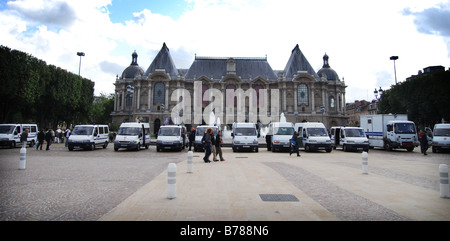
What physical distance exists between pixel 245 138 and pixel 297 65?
164 feet

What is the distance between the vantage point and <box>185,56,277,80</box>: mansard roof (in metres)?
65.6

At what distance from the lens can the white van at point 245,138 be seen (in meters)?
21.5

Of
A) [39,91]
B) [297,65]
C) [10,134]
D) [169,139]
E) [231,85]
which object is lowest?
[169,139]

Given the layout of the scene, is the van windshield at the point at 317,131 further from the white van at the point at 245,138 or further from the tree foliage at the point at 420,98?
the tree foliage at the point at 420,98

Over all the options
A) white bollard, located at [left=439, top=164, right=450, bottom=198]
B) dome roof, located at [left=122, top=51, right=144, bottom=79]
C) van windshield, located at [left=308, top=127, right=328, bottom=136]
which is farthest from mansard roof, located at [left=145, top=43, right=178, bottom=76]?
white bollard, located at [left=439, top=164, right=450, bottom=198]

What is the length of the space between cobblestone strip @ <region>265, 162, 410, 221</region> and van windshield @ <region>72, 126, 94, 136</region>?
61.3ft

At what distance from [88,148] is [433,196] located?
22.9m

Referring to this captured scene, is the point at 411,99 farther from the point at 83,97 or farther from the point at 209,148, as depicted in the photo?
the point at 83,97

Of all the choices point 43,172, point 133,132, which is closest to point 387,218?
point 43,172

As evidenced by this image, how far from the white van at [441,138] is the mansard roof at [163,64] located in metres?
53.4

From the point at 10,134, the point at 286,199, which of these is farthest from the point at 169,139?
the point at 286,199

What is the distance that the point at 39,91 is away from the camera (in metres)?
34.8

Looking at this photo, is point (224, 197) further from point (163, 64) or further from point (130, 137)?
point (163, 64)

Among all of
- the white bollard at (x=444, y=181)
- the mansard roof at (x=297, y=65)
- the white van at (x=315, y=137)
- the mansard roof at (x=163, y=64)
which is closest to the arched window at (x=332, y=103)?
the mansard roof at (x=297, y=65)
